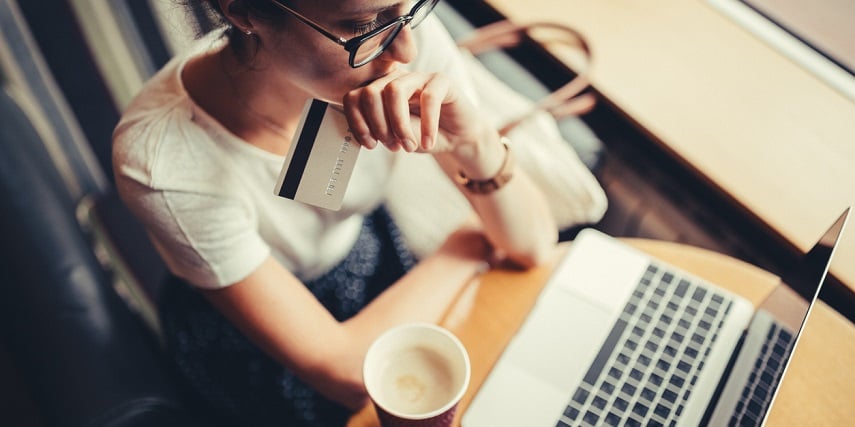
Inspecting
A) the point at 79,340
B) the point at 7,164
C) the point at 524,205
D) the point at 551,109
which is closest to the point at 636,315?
the point at 524,205

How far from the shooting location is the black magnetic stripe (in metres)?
0.70

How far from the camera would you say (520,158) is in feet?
3.97

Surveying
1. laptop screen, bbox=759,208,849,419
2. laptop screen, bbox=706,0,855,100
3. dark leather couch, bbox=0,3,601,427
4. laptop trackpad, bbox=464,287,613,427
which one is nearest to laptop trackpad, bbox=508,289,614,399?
laptop trackpad, bbox=464,287,613,427

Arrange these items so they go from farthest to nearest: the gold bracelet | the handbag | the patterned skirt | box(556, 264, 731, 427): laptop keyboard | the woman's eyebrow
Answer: the handbag < the patterned skirt < the gold bracelet < box(556, 264, 731, 427): laptop keyboard < the woman's eyebrow

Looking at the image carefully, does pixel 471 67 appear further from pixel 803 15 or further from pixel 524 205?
pixel 803 15

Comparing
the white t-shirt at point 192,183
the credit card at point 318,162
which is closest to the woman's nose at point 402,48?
the credit card at point 318,162

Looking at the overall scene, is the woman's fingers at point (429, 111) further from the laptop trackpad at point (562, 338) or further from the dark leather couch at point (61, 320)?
the dark leather couch at point (61, 320)

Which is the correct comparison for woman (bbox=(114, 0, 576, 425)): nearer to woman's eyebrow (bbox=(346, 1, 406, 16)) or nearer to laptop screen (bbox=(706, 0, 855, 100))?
woman's eyebrow (bbox=(346, 1, 406, 16))

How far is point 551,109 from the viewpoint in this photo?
125 centimetres

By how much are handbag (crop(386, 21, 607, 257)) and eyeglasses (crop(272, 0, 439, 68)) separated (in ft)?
1.41

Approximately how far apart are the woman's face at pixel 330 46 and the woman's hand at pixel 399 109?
0.03 metres

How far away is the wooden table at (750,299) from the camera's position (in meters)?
0.82

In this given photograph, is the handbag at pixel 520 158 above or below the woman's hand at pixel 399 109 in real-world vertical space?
below

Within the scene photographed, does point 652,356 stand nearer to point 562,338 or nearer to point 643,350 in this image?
point 643,350
